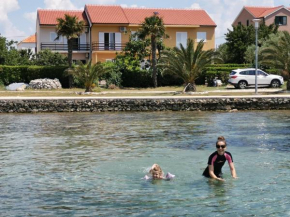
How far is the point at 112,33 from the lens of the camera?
67.8 meters

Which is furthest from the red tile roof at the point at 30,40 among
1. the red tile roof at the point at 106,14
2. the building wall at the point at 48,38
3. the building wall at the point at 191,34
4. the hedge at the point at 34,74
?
→ the hedge at the point at 34,74

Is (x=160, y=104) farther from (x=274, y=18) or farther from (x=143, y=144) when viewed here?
(x=274, y=18)

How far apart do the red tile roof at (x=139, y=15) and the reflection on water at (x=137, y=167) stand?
3786 cm

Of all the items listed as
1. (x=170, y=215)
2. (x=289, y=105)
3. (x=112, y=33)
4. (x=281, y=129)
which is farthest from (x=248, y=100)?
(x=112, y=33)

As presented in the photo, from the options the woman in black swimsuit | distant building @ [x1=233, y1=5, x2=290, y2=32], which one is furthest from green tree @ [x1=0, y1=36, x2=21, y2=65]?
the woman in black swimsuit

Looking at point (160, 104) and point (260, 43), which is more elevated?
point (260, 43)

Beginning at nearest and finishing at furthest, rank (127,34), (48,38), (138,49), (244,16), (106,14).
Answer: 1. (138,49)
2. (127,34)
3. (106,14)
4. (48,38)
5. (244,16)

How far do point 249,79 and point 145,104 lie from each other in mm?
12995

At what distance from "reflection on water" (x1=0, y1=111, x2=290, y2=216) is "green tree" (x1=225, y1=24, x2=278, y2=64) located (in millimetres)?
35191

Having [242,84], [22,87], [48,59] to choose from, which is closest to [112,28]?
[48,59]

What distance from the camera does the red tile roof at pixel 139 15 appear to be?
222ft

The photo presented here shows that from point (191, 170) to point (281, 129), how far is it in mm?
10536

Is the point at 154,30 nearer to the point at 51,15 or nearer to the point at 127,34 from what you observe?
the point at 127,34

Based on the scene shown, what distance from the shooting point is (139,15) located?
69.6 metres
